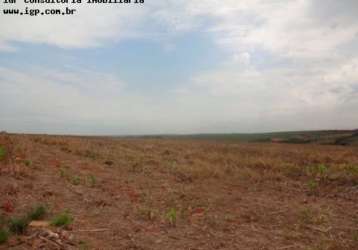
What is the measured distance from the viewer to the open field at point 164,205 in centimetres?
594

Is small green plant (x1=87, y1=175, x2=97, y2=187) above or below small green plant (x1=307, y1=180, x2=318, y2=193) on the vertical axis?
above

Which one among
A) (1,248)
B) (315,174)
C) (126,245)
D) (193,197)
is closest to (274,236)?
(126,245)

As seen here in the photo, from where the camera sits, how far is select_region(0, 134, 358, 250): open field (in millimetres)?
5938

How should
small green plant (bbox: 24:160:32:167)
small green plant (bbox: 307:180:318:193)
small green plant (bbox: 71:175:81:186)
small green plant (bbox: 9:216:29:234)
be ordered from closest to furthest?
small green plant (bbox: 9:216:29:234)
small green plant (bbox: 71:175:81:186)
small green plant (bbox: 24:160:32:167)
small green plant (bbox: 307:180:318:193)

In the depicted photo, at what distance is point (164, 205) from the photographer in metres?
8.18

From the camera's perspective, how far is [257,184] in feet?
37.4

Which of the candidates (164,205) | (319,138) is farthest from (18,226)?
(319,138)

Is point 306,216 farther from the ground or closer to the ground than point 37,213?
closer to the ground

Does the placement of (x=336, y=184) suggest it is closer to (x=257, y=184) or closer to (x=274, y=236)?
(x=257, y=184)

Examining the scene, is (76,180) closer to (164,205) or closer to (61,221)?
(164,205)

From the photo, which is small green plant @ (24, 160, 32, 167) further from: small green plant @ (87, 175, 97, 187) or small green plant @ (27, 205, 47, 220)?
small green plant @ (27, 205, 47, 220)

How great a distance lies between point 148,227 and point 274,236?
192 cm

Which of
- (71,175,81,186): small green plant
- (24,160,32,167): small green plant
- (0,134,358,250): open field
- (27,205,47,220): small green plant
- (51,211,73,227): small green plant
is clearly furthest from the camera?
(24,160,32,167): small green plant

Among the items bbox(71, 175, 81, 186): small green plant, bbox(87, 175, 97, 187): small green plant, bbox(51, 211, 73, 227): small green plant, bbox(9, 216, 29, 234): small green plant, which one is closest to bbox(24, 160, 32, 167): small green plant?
bbox(71, 175, 81, 186): small green plant
